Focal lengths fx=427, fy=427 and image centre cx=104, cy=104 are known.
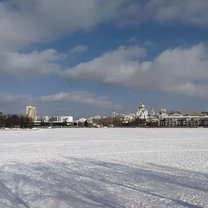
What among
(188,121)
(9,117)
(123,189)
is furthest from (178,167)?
(188,121)

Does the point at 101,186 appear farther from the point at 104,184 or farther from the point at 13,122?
the point at 13,122

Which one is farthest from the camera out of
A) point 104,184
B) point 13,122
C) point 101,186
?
point 13,122

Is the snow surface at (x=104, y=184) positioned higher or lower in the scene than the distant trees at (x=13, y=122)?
lower

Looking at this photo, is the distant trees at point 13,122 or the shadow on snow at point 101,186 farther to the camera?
the distant trees at point 13,122

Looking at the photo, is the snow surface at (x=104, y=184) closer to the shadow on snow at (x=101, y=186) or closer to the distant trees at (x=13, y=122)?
the shadow on snow at (x=101, y=186)

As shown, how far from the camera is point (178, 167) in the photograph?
15492mm

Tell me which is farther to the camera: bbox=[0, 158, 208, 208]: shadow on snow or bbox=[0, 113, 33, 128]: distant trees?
bbox=[0, 113, 33, 128]: distant trees

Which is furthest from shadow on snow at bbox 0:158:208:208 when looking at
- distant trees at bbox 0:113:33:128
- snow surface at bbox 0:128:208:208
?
distant trees at bbox 0:113:33:128

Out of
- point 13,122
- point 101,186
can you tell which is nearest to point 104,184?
point 101,186

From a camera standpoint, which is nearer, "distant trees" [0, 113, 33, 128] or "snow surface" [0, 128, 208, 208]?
"snow surface" [0, 128, 208, 208]

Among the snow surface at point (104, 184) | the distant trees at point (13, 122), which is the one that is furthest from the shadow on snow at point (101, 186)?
the distant trees at point (13, 122)

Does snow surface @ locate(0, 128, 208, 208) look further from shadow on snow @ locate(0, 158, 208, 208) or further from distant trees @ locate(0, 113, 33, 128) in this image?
distant trees @ locate(0, 113, 33, 128)

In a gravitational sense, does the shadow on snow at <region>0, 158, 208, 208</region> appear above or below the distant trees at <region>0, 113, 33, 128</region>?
below

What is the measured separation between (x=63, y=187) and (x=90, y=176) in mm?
2174
